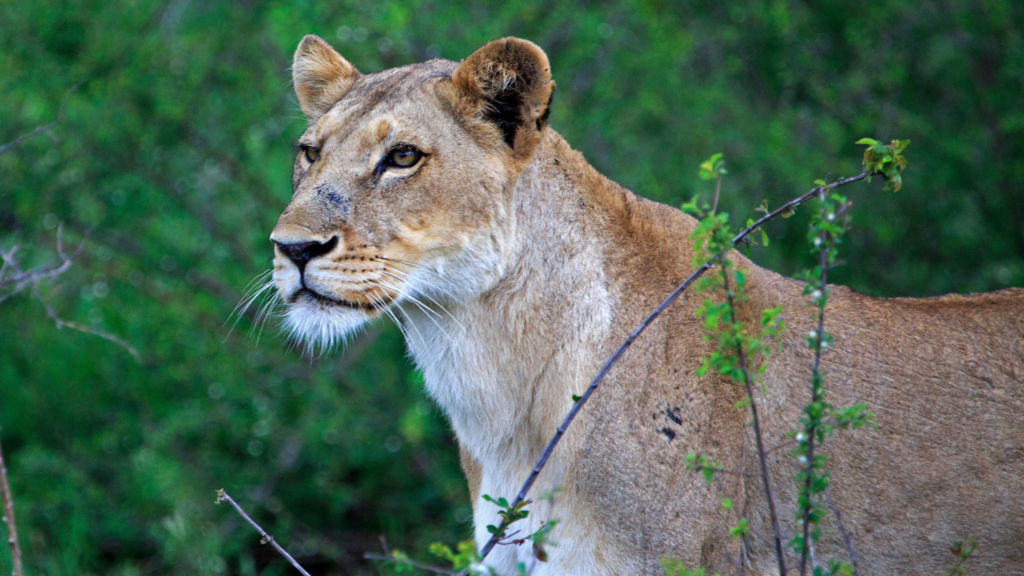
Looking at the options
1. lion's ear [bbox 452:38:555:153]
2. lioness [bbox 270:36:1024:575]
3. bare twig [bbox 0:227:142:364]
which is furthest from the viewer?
bare twig [bbox 0:227:142:364]

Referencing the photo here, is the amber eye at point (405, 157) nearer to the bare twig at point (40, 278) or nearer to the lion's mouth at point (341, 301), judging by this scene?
the lion's mouth at point (341, 301)

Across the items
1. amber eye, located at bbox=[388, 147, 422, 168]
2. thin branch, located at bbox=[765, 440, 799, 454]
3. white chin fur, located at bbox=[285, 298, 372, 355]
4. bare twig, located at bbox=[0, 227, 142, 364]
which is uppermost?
amber eye, located at bbox=[388, 147, 422, 168]

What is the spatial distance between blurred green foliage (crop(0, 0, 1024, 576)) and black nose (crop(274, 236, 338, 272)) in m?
2.78

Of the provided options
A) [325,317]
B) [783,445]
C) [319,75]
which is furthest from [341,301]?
[783,445]

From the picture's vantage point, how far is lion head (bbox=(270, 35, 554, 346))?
2908 mm

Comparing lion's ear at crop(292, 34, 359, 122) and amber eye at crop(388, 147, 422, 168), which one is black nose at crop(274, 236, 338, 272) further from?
lion's ear at crop(292, 34, 359, 122)

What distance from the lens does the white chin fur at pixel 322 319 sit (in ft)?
9.69

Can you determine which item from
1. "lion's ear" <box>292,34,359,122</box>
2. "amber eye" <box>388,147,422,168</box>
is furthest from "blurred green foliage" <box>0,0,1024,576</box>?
"amber eye" <box>388,147,422,168</box>

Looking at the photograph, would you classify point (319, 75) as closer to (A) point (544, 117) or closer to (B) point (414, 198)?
(B) point (414, 198)

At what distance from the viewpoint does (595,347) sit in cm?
302

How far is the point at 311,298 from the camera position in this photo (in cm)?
293

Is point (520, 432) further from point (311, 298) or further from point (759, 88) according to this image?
point (759, 88)

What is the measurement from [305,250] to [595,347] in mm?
943

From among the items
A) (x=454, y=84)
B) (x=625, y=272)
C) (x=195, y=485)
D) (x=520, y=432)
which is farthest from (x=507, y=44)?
(x=195, y=485)
